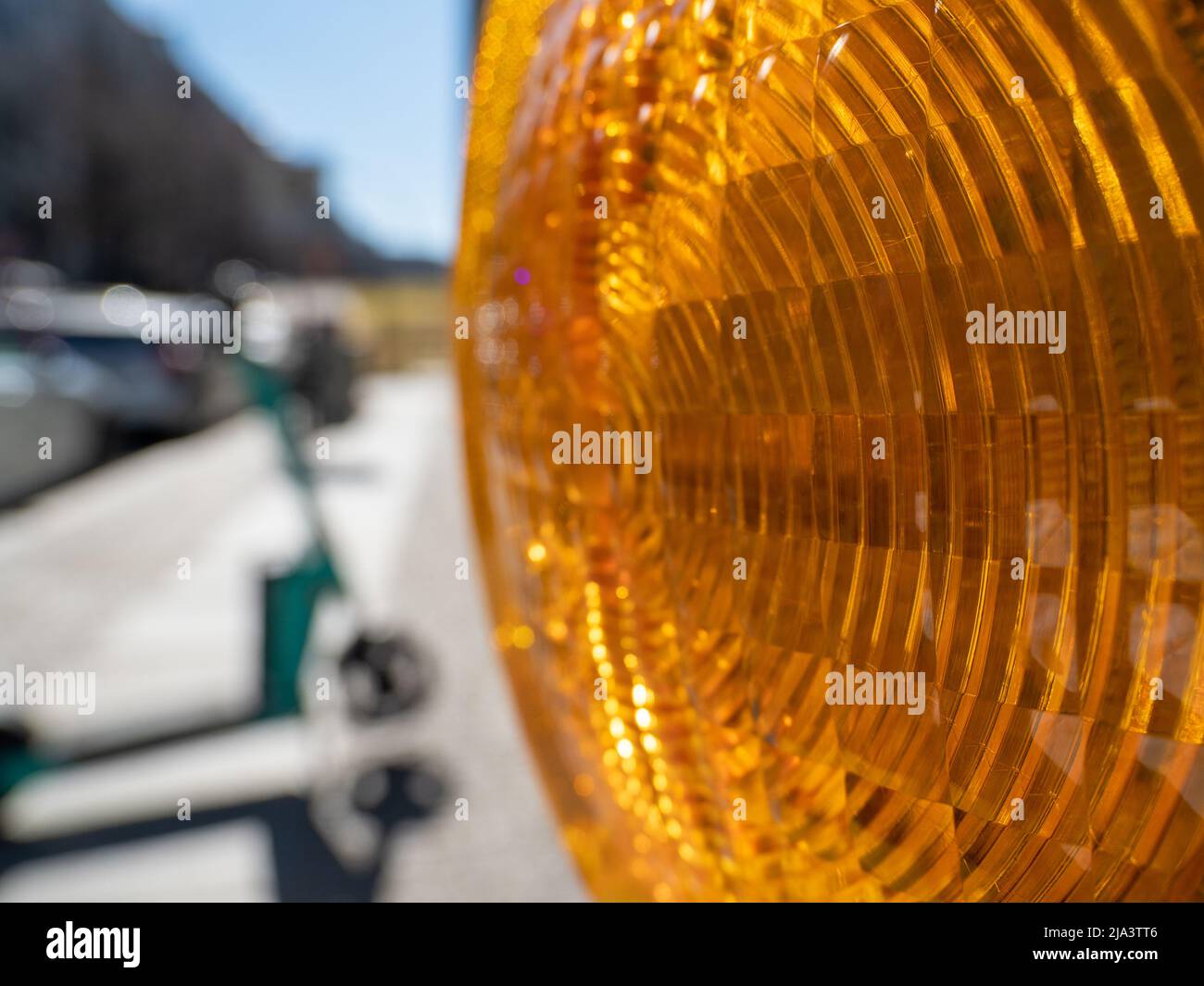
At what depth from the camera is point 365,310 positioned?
2205 cm

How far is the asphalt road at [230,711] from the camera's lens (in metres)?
2.62

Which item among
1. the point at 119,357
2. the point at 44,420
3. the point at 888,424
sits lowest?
the point at 888,424

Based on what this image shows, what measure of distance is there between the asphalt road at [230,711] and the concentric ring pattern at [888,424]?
0.27 m

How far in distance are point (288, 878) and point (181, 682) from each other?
184 cm

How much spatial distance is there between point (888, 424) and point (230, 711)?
2987 millimetres

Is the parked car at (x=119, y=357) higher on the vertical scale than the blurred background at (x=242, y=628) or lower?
higher

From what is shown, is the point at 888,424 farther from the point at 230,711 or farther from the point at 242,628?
the point at 242,628

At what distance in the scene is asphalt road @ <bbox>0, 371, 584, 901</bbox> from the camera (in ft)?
8.61

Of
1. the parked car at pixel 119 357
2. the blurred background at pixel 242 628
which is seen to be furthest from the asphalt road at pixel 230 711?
the parked car at pixel 119 357

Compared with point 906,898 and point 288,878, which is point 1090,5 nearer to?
point 906,898

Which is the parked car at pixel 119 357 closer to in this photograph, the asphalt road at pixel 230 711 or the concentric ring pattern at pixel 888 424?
the asphalt road at pixel 230 711

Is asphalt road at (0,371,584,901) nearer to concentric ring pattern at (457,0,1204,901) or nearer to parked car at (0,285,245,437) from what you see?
concentric ring pattern at (457,0,1204,901)

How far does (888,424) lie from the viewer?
0.38 meters

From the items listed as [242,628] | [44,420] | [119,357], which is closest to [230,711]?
[242,628]
